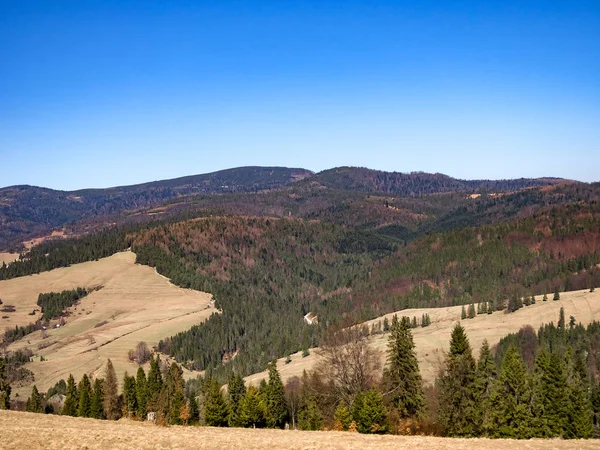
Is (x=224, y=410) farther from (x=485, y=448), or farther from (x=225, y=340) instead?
(x=225, y=340)

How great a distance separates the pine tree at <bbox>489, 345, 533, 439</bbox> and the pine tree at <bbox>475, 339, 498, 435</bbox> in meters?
0.86

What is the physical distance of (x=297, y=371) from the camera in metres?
128

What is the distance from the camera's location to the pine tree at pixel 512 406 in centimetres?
5731

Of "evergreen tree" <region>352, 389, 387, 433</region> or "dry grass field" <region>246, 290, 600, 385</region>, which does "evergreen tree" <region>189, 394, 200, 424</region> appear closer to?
"dry grass field" <region>246, 290, 600, 385</region>

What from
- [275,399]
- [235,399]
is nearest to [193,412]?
[235,399]

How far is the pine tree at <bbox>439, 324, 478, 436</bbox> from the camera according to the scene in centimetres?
5634

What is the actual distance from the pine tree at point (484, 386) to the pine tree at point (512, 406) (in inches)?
33.8

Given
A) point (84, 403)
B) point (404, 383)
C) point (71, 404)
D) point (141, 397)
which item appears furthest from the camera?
point (141, 397)

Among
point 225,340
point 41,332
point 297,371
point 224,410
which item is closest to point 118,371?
point 225,340

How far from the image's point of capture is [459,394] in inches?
2249

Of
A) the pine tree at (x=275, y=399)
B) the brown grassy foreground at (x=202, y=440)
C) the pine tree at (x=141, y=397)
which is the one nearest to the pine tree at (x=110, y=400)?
the pine tree at (x=141, y=397)

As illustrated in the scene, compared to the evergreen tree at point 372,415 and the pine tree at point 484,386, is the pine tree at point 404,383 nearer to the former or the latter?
the evergreen tree at point 372,415

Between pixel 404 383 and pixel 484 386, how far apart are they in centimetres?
1054

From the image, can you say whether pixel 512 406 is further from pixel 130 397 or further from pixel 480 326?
pixel 480 326
